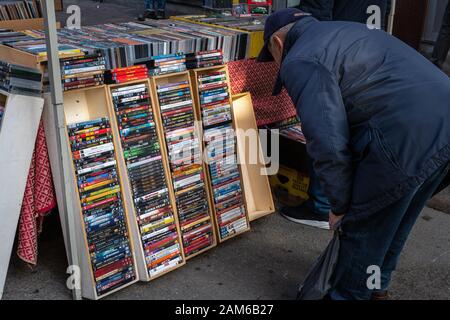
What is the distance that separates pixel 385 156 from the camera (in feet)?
6.50

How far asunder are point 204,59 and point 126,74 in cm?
52

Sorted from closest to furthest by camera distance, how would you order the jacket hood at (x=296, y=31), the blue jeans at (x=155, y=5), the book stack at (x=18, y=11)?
1. the jacket hood at (x=296, y=31)
2. the book stack at (x=18, y=11)
3. the blue jeans at (x=155, y=5)

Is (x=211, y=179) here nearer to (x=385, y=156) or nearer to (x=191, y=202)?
(x=191, y=202)

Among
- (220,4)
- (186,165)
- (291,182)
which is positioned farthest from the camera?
(220,4)

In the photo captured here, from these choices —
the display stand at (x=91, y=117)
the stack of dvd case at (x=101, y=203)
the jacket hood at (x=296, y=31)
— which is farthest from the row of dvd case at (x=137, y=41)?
the jacket hood at (x=296, y=31)

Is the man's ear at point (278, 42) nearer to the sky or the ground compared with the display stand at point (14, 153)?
nearer to the sky

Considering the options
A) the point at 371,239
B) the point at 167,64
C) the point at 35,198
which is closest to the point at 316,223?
the point at 371,239

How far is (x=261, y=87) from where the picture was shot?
3.45 m

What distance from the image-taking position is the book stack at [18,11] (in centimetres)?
380

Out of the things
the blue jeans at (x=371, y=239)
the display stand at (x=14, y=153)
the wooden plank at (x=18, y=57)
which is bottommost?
the blue jeans at (x=371, y=239)

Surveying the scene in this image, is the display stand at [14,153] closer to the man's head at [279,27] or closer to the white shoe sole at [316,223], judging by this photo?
the man's head at [279,27]

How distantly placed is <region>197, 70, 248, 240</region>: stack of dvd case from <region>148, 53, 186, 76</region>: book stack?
152mm

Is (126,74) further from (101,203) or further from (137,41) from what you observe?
(101,203)

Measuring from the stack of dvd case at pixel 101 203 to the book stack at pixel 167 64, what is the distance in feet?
1.28
